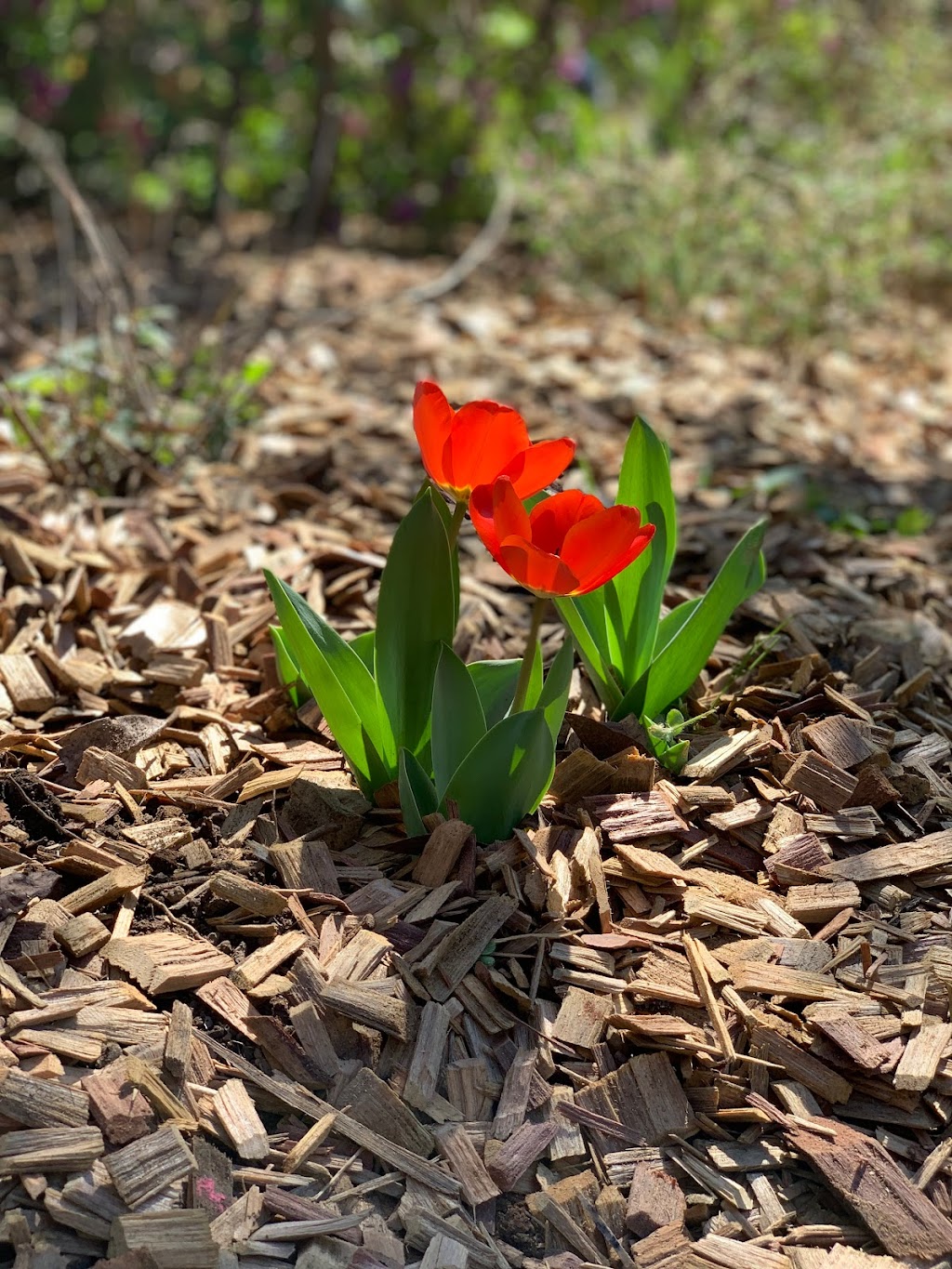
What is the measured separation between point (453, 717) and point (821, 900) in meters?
0.62

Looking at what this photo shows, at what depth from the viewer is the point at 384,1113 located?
1526mm

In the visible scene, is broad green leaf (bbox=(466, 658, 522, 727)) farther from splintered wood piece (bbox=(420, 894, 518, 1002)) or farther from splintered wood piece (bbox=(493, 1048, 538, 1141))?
splintered wood piece (bbox=(493, 1048, 538, 1141))

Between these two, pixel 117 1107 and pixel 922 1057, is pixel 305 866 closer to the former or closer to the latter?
pixel 117 1107

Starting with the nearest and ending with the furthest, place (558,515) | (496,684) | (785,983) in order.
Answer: (558,515)
(785,983)
(496,684)

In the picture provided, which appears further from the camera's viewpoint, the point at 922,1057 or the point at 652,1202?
the point at 922,1057

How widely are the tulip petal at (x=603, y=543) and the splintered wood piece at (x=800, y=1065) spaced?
65cm

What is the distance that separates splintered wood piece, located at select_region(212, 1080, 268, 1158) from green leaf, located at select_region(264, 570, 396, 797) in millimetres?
511

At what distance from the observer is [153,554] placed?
8.58ft

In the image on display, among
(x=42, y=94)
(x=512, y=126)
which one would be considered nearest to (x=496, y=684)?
(x=512, y=126)

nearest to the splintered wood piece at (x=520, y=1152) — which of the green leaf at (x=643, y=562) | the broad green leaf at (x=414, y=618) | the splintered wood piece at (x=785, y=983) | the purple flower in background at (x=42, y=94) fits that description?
the splintered wood piece at (x=785, y=983)

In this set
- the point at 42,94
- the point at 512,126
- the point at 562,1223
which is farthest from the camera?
the point at 512,126

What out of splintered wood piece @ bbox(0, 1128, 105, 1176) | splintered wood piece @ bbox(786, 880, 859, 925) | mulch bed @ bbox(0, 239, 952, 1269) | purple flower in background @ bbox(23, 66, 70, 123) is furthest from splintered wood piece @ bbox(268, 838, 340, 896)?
purple flower in background @ bbox(23, 66, 70, 123)

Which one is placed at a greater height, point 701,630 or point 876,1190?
point 701,630

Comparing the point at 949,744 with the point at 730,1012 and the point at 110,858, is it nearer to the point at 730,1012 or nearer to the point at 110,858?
the point at 730,1012
